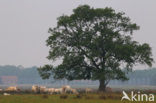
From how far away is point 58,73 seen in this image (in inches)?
2437

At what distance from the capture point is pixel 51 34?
62.1 meters

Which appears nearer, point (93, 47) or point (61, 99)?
point (61, 99)

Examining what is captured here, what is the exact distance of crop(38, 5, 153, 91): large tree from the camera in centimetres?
5931

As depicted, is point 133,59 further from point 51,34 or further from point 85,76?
point 51,34

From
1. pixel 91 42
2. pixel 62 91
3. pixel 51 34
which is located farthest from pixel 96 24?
pixel 62 91

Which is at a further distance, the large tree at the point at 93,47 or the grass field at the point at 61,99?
the large tree at the point at 93,47

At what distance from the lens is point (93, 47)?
5947 centimetres

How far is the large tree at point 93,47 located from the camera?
59312 millimetres

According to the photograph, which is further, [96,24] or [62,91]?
[96,24]

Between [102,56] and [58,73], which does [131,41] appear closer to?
[102,56]

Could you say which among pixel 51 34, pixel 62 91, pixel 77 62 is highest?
pixel 51 34

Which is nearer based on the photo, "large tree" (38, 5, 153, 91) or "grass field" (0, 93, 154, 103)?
"grass field" (0, 93, 154, 103)

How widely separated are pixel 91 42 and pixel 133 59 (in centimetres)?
684

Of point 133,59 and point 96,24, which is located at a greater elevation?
point 96,24
